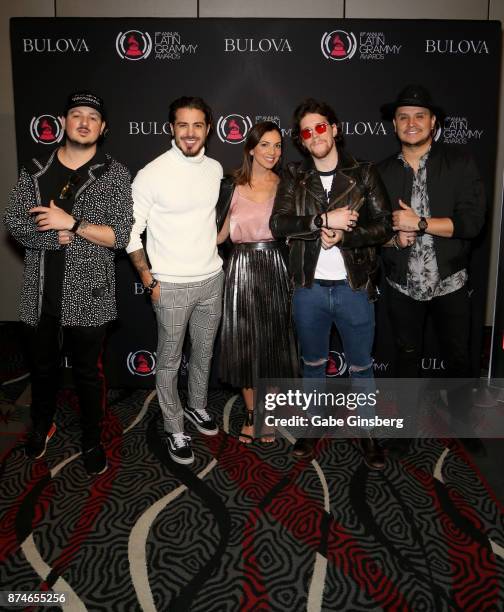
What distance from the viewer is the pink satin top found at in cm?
293

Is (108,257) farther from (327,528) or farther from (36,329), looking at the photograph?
(327,528)

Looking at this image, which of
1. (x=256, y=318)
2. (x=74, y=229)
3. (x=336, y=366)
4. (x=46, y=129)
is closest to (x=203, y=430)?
(x=256, y=318)

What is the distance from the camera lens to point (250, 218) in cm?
293

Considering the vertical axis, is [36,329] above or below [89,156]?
below

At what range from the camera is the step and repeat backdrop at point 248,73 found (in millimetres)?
3531

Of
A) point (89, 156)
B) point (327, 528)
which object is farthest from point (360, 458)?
point (89, 156)

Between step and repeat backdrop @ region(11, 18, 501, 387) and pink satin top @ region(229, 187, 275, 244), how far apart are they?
34.9 inches

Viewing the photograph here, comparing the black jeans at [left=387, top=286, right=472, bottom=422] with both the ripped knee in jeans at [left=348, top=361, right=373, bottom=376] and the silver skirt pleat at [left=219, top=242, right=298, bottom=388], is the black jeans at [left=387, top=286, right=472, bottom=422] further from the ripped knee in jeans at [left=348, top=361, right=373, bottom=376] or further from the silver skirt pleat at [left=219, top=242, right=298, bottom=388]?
the silver skirt pleat at [left=219, top=242, right=298, bottom=388]

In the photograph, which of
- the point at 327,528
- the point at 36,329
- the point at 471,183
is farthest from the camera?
the point at 471,183

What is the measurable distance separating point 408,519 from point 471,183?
1.74m

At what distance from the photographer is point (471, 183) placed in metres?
2.92

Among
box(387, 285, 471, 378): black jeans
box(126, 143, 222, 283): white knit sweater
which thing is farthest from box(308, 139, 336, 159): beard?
box(387, 285, 471, 378): black jeans

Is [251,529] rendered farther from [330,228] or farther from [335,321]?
[330,228]

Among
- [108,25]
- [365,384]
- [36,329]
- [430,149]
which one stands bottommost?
[365,384]
